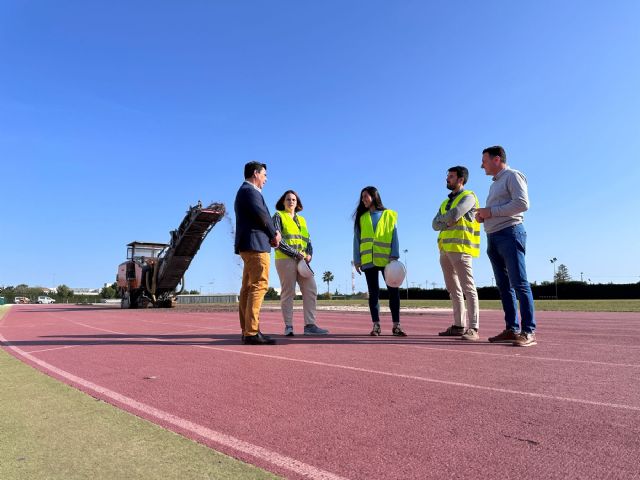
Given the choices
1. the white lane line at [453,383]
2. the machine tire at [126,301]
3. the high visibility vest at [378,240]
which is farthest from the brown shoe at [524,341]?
the machine tire at [126,301]

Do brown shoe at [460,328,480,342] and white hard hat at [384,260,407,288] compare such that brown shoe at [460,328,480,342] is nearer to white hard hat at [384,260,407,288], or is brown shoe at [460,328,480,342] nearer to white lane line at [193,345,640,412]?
white hard hat at [384,260,407,288]

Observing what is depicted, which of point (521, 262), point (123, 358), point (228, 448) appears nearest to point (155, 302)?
point (123, 358)

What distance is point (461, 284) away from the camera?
6277mm

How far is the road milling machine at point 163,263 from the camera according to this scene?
800 inches

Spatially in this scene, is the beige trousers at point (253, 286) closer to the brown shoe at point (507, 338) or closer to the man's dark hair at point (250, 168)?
the man's dark hair at point (250, 168)

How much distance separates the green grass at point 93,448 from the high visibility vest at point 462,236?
4694mm

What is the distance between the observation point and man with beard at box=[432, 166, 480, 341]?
240 inches

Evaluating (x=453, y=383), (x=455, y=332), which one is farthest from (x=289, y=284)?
(x=453, y=383)

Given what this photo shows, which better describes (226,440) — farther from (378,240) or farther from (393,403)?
(378,240)

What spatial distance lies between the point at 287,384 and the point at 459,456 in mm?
1703

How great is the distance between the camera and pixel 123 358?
193 inches

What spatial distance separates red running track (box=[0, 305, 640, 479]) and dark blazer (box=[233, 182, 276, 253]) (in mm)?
1284

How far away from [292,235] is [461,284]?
8.68ft

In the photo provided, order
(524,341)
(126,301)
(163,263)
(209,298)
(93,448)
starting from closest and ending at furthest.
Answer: (93,448) → (524,341) → (163,263) → (126,301) → (209,298)
